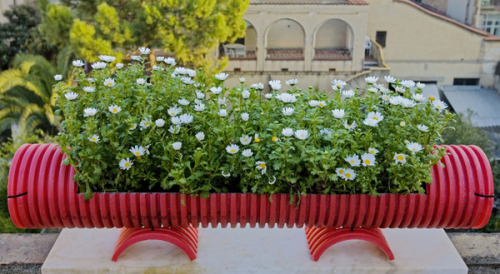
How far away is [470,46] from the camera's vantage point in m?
22.0

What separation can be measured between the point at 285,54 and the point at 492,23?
9.95 meters

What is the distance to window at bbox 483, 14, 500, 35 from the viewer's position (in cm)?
2378

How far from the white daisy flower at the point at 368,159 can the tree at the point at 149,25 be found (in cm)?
1114

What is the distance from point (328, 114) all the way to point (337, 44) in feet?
65.2

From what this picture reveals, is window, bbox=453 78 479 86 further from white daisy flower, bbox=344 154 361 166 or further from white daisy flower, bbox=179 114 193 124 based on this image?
white daisy flower, bbox=179 114 193 124

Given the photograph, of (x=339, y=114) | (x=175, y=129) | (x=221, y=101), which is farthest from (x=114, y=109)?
(x=339, y=114)

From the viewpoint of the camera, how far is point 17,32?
1864 cm

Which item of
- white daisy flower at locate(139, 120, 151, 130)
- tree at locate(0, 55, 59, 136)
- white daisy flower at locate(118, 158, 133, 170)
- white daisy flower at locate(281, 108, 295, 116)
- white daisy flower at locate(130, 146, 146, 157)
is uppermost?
white daisy flower at locate(281, 108, 295, 116)

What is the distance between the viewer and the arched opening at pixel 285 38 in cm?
2220

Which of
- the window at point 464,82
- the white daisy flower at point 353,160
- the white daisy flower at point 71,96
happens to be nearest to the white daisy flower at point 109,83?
the white daisy flower at point 71,96

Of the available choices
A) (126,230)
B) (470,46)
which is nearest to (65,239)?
(126,230)

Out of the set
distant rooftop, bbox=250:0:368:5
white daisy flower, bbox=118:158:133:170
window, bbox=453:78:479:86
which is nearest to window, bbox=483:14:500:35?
window, bbox=453:78:479:86

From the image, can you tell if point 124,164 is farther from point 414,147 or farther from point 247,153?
point 414,147

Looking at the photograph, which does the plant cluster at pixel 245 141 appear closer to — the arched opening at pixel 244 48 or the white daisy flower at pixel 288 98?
the white daisy flower at pixel 288 98
